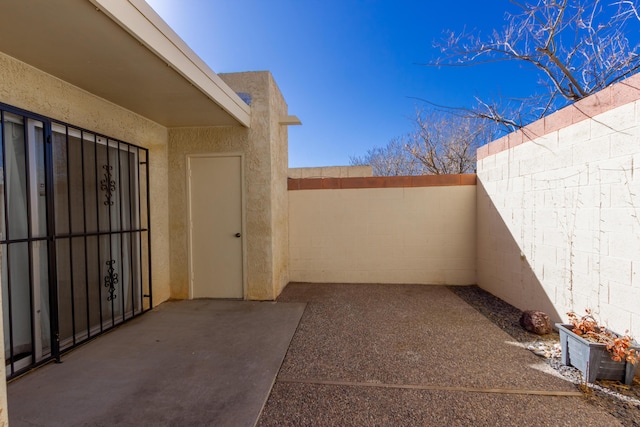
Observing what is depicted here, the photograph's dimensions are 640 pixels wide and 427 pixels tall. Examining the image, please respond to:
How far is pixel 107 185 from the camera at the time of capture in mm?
3705

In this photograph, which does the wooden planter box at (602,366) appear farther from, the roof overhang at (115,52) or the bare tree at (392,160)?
the bare tree at (392,160)

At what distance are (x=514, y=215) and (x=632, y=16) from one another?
263cm

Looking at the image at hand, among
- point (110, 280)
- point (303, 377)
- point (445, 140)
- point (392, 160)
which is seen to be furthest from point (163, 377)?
point (392, 160)

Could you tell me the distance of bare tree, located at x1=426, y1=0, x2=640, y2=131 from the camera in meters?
3.73

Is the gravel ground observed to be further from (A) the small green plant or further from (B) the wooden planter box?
(A) the small green plant

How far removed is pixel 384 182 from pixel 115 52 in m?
4.49

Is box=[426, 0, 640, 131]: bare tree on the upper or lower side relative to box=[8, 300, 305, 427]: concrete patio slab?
upper

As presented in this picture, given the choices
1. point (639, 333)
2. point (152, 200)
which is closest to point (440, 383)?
point (639, 333)

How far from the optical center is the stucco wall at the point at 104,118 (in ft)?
8.81

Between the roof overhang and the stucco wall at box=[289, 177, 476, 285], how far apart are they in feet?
8.95

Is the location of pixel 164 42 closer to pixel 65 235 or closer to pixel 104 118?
pixel 104 118

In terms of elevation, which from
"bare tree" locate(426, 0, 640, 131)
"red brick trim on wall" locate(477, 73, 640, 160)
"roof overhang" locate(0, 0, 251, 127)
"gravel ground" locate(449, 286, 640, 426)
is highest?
"bare tree" locate(426, 0, 640, 131)

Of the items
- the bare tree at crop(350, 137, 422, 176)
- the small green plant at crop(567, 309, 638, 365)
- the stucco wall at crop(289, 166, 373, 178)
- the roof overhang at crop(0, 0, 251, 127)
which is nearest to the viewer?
the roof overhang at crop(0, 0, 251, 127)

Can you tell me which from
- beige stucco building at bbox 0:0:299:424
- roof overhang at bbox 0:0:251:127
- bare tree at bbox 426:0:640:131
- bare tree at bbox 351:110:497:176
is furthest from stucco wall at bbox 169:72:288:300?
bare tree at bbox 351:110:497:176
